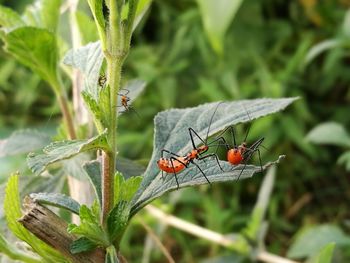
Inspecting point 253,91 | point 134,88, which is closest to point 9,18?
point 134,88

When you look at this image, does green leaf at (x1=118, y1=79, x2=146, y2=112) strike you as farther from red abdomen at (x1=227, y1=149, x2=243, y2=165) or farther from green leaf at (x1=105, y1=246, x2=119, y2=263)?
green leaf at (x1=105, y1=246, x2=119, y2=263)

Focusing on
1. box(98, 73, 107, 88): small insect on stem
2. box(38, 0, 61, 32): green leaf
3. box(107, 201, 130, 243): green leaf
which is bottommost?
box(107, 201, 130, 243): green leaf

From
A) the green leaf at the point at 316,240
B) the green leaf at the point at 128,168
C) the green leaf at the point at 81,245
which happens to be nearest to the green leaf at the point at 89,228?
the green leaf at the point at 81,245

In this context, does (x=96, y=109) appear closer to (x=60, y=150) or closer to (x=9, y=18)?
(x=60, y=150)

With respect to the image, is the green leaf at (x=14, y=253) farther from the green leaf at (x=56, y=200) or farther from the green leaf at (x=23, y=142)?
the green leaf at (x=23, y=142)

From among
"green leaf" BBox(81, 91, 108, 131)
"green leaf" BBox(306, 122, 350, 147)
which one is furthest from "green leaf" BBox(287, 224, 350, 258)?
"green leaf" BBox(81, 91, 108, 131)

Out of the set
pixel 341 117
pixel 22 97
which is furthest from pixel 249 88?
pixel 22 97

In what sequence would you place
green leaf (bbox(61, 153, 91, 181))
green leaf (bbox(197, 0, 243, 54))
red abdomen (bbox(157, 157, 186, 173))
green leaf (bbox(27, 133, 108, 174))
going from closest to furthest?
green leaf (bbox(27, 133, 108, 174)) < red abdomen (bbox(157, 157, 186, 173)) < green leaf (bbox(61, 153, 91, 181)) < green leaf (bbox(197, 0, 243, 54))
